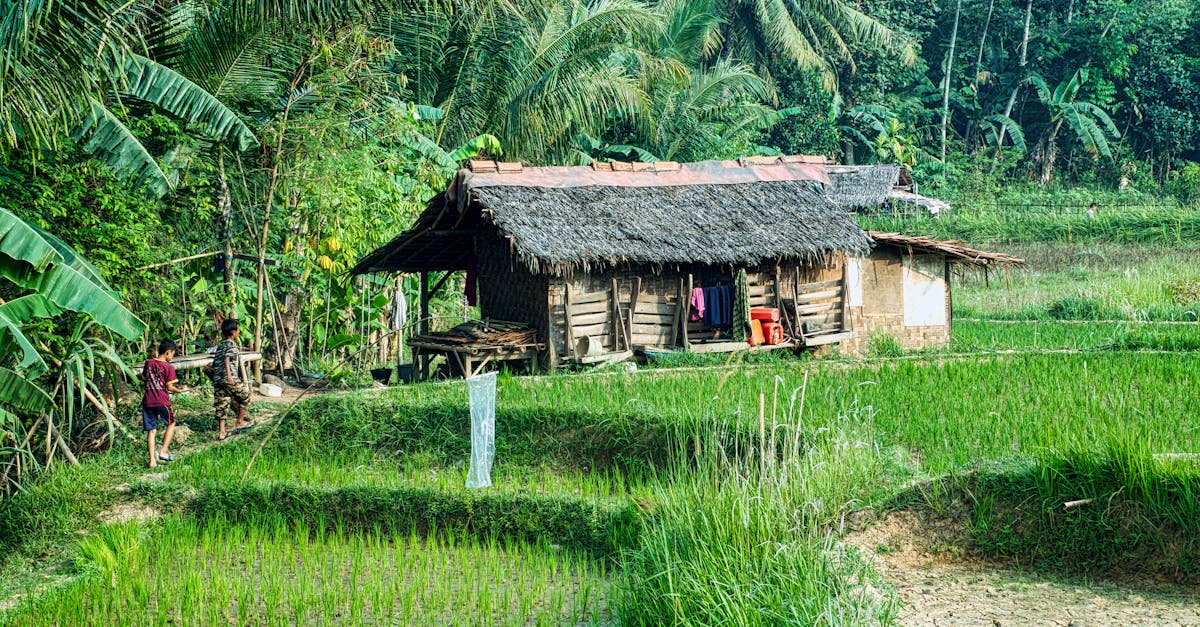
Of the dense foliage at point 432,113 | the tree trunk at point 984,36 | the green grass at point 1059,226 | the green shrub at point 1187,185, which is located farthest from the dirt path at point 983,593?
the tree trunk at point 984,36

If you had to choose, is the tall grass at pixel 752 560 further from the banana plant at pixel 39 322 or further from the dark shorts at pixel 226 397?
the dark shorts at pixel 226 397

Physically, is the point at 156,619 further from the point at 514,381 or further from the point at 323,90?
the point at 323,90

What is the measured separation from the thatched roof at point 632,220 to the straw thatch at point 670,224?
0.04 feet

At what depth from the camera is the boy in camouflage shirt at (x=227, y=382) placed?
9648 millimetres

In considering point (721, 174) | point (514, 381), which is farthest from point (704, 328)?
point (514, 381)

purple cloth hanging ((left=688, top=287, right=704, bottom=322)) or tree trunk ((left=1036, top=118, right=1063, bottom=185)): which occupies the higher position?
tree trunk ((left=1036, top=118, right=1063, bottom=185))

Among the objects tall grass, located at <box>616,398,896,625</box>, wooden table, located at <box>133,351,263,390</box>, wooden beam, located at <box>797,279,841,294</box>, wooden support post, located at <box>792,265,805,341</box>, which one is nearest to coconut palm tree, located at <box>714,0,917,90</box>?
wooden beam, located at <box>797,279,841,294</box>

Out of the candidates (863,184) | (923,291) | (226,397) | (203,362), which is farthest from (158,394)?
(863,184)

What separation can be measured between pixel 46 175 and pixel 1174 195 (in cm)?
2481

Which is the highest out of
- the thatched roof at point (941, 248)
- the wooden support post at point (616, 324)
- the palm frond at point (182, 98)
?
the palm frond at point (182, 98)

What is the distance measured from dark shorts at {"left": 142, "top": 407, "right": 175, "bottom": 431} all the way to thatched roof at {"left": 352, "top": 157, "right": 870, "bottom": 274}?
144 inches

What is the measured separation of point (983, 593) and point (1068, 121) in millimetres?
25101

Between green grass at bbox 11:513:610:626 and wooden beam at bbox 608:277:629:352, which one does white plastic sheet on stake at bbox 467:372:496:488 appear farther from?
wooden beam at bbox 608:277:629:352

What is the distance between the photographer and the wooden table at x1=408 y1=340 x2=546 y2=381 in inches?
447
